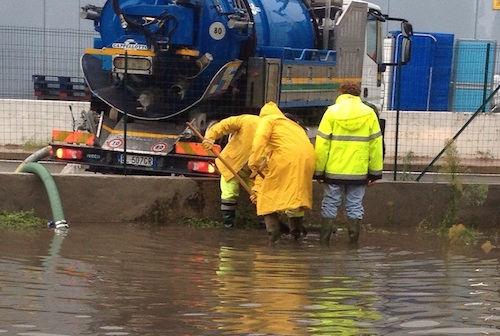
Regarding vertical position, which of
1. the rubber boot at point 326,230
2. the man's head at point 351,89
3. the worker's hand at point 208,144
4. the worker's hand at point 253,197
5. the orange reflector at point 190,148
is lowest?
the rubber boot at point 326,230

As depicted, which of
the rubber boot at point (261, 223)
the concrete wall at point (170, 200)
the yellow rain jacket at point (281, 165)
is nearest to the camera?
the yellow rain jacket at point (281, 165)

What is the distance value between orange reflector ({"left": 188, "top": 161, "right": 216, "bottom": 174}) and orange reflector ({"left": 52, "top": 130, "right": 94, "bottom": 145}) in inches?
56.1

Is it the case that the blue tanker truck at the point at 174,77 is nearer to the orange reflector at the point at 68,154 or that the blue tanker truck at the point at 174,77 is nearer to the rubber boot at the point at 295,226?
the orange reflector at the point at 68,154

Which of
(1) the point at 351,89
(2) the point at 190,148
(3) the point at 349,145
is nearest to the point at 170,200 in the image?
(2) the point at 190,148

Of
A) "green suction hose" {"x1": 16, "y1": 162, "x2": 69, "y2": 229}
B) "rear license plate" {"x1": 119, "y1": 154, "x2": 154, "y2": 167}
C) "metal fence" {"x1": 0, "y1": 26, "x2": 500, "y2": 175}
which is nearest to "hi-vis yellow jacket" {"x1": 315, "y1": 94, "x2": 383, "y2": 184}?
"rear license plate" {"x1": 119, "y1": 154, "x2": 154, "y2": 167}

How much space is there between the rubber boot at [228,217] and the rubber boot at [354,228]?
1457 millimetres

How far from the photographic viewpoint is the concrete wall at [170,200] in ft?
37.7

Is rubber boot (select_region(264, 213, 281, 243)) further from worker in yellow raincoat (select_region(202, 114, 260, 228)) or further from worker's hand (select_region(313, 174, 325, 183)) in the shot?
worker in yellow raincoat (select_region(202, 114, 260, 228))

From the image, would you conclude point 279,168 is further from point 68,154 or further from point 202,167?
point 68,154

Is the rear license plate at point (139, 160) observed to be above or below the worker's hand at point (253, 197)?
above

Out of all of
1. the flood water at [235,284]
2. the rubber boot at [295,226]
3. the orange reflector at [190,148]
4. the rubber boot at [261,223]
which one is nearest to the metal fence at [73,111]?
the orange reflector at [190,148]

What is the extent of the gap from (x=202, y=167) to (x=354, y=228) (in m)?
2.18

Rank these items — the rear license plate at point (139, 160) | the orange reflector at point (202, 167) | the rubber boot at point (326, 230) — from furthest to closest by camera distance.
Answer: the rear license plate at point (139, 160), the orange reflector at point (202, 167), the rubber boot at point (326, 230)

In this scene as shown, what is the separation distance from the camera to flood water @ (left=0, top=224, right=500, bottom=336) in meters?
6.83
